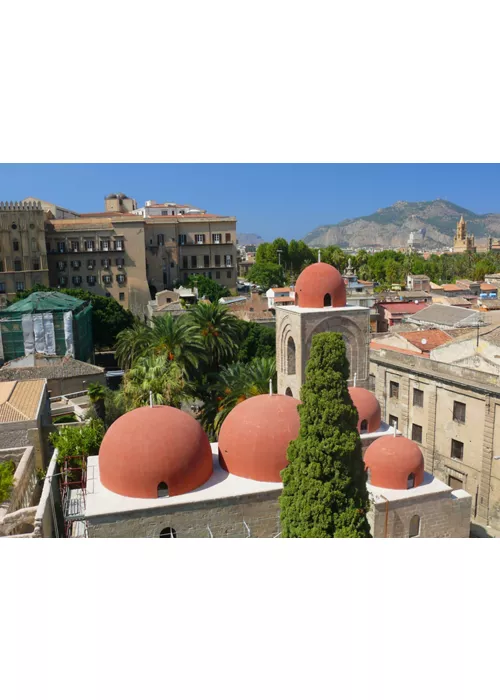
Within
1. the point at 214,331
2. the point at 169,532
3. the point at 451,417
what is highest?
the point at 214,331

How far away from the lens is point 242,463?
533 inches

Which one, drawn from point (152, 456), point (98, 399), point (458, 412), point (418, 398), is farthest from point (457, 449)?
point (98, 399)

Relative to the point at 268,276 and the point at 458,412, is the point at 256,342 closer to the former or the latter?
the point at 458,412

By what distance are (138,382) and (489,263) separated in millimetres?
89644

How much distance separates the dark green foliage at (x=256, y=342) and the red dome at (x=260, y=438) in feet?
63.3

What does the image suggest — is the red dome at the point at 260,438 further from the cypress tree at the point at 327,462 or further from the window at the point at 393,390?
the window at the point at 393,390

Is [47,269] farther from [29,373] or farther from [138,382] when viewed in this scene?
[138,382]

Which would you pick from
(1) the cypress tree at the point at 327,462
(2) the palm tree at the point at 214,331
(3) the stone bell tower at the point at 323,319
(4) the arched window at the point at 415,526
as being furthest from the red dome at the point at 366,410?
(2) the palm tree at the point at 214,331

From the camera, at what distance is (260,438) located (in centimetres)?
1323

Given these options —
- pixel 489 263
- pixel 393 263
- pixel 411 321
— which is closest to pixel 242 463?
pixel 411 321

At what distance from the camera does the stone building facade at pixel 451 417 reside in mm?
19375

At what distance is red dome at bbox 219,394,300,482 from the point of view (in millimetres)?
13203

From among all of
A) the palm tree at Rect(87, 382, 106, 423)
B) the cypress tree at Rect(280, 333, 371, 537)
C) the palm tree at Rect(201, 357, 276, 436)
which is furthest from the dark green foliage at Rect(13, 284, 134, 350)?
the cypress tree at Rect(280, 333, 371, 537)

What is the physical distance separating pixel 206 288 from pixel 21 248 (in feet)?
57.8
